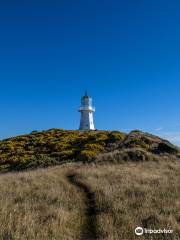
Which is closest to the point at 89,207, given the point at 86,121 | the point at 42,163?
the point at 42,163

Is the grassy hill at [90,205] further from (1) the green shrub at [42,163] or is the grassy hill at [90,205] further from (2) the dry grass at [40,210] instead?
(1) the green shrub at [42,163]

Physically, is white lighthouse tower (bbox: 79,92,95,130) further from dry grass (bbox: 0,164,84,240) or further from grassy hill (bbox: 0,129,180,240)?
dry grass (bbox: 0,164,84,240)

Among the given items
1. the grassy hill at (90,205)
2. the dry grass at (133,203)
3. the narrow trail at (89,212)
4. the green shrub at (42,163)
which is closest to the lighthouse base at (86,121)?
the green shrub at (42,163)

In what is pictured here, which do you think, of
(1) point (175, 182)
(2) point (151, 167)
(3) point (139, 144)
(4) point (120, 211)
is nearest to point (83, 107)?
(3) point (139, 144)

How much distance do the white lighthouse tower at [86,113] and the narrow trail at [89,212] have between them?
1688 inches

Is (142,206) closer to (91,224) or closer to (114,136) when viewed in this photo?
(91,224)

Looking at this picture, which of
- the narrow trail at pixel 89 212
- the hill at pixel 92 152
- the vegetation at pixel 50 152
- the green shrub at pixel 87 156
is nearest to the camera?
the narrow trail at pixel 89 212

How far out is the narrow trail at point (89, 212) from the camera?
6.96 metres

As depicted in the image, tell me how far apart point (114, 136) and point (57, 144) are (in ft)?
20.6

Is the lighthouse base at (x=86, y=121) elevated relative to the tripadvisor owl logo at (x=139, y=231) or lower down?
elevated

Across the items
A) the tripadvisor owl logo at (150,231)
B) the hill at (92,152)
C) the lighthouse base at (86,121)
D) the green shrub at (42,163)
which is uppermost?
the lighthouse base at (86,121)

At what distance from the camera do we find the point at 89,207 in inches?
365

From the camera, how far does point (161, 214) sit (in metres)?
7.96

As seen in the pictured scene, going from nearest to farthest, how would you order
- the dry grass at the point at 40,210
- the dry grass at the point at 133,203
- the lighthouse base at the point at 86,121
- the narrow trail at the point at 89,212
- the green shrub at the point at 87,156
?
the dry grass at the point at 40,210, the narrow trail at the point at 89,212, the dry grass at the point at 133,203, the green shrub at the point at 87,156, the lighthouse base at the point at 86,121
